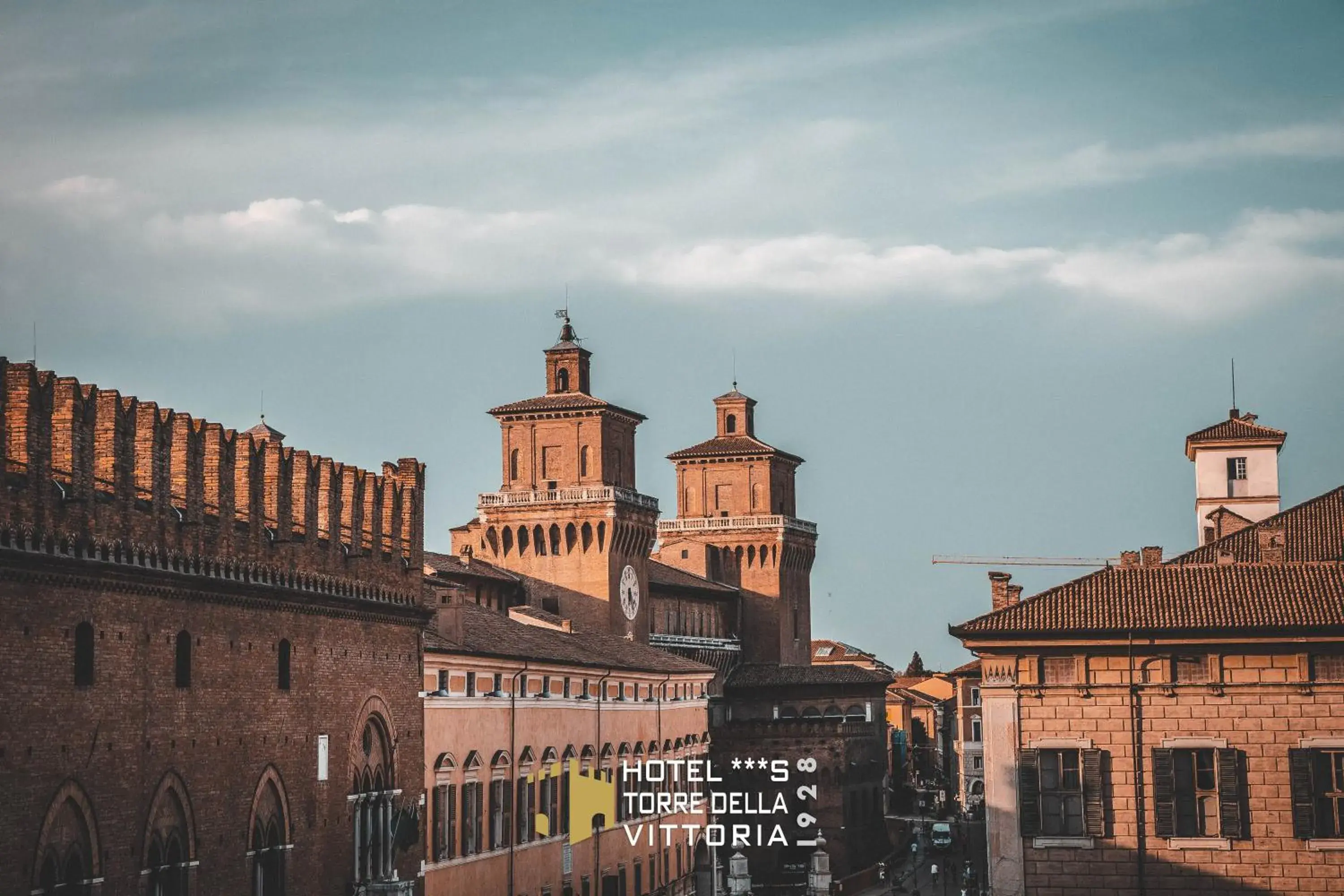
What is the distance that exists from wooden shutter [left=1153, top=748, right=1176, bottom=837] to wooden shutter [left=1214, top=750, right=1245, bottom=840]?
0.81m

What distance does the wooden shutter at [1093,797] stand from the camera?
37.4 metres

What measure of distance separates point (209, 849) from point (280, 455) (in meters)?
6.92

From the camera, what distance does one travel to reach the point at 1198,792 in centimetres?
3728

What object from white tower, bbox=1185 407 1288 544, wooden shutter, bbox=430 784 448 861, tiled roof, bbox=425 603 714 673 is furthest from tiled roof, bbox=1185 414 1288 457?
wooden shutter, bbox=430 784 448 861

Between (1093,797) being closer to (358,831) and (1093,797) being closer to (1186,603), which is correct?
(1186,603)

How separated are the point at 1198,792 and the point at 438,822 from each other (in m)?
15.2

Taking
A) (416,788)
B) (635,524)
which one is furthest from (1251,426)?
(416,788)

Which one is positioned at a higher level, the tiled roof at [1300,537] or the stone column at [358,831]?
the tiled roof at [1300,537]

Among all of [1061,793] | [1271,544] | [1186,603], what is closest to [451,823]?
[1061,793]

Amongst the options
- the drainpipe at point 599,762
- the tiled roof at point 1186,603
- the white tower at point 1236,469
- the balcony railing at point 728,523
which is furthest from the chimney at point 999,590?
the balcony railing at point 728,523

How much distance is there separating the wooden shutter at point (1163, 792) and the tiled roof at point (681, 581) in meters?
53.4

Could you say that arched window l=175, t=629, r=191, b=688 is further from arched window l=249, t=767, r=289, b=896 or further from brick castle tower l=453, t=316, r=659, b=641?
brick castle tower l=453, t=316, r=659, b=641

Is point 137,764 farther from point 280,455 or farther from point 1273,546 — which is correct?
point 1273,546

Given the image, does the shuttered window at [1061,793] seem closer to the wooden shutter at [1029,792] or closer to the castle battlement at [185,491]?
the wooden shutter at [1029,792]
